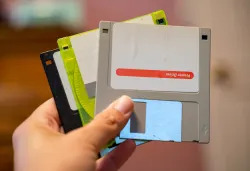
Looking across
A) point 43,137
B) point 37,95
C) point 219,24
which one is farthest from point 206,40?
point 37,95

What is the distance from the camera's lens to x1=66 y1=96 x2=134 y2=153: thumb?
1.96 feet

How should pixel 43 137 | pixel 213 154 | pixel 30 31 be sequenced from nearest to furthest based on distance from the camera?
pixel 43 137
pixel 213 154
pixel 30 31

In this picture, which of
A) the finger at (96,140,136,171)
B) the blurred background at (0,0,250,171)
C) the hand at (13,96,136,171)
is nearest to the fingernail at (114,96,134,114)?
the hand at (13,96,136,171)

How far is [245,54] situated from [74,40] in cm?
61

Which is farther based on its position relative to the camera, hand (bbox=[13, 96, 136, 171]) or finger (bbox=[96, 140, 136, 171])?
finger (bbox=[96, 140, 136, 171])

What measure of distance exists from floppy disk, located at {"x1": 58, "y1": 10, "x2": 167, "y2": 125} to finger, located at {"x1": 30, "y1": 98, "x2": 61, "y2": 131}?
0.06 meters

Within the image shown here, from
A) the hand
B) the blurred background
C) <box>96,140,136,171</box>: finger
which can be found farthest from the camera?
the blurred background

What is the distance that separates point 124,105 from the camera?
62cm

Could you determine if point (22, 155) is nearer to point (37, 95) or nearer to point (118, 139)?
point (118, 139)

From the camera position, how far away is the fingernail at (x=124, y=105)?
616 millimetres

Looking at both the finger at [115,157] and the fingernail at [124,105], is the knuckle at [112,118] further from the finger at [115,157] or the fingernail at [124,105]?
the finger at [115,157]

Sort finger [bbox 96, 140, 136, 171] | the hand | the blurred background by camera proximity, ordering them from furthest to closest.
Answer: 1. the blurred background
2. finger [bbox 96, 140, 136, 171]
3. the hand

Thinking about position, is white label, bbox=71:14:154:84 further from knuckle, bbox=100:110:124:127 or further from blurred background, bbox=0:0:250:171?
blurred background, bbox=0:0:250:171

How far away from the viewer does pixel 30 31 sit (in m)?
1.23
